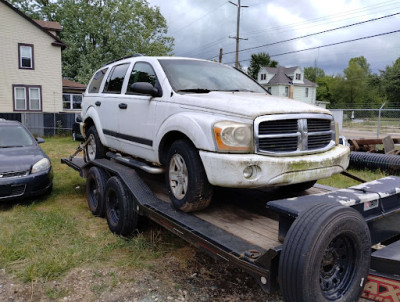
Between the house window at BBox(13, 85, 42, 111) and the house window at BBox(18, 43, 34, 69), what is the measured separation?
4.22 ft

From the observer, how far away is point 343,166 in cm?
383

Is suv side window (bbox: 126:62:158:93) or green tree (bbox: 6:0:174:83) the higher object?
green tree (bbox: 6:0:174:83)

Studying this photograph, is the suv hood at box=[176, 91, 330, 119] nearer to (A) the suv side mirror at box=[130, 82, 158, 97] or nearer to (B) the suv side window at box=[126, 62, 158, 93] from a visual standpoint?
(A) the suv side mirror at box=[130, 82, 158, 97]

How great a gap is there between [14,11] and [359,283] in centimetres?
2390

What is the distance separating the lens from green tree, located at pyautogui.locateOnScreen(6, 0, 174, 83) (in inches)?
1316

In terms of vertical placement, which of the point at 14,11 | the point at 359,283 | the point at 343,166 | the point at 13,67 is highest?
the point at 14,11

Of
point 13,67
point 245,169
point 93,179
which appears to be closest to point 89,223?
point 93,179

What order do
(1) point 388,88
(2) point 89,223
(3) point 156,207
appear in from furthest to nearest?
(1) point 388,88
(2) point 89,223
(3) point 156,207

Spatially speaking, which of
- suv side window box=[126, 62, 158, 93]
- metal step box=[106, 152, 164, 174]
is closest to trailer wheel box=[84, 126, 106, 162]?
metal step box=[106, 152, 164, 174]

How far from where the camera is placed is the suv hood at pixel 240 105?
321cm

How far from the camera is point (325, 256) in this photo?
8.12ft

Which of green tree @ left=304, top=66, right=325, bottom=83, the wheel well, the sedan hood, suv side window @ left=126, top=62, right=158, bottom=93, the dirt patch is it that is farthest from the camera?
green tree @ left=304, top=66, right=325, bottom=83

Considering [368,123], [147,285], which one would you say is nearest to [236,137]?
[147,285]

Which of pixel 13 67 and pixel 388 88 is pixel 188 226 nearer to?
pixel 13 67
